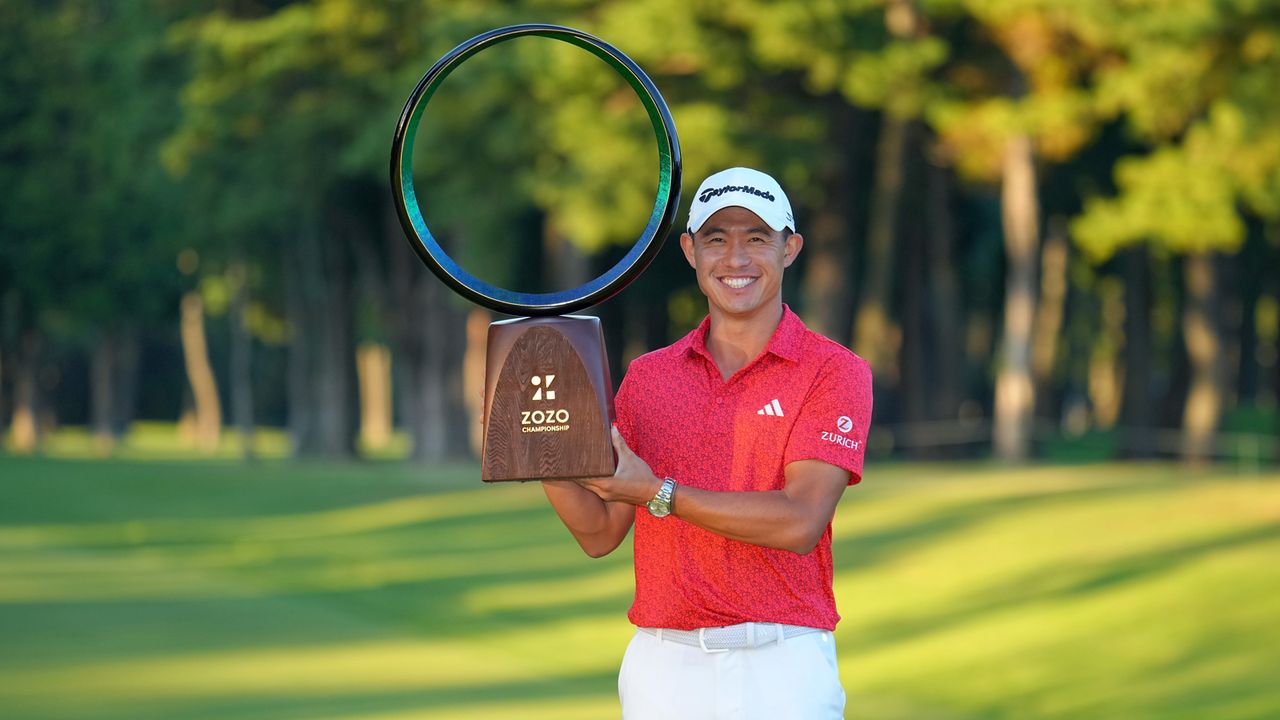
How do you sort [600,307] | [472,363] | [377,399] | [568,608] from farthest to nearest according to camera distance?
[377,399], [472,363], [600,307], [568,608]

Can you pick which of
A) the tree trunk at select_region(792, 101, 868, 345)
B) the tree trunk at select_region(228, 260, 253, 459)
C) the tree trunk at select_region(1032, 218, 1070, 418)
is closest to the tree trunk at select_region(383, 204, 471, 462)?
the tree trunk at select_region(228, 260, 253, 459)

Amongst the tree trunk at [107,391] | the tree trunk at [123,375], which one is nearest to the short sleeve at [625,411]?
the tree trunk at [123,375]

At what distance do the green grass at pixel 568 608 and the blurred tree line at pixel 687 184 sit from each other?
17.1 ft

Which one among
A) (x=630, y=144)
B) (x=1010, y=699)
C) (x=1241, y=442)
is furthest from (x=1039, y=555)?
(x=1241, y=442)

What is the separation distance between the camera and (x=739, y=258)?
4.21 meters

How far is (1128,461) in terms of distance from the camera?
1487 inches

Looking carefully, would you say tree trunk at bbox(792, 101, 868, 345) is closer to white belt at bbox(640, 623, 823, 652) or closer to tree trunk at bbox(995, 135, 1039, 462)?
tree trunk at bbox(995, 135, 1039, 462)

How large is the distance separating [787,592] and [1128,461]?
34.7m

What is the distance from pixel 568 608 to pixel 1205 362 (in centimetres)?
1900

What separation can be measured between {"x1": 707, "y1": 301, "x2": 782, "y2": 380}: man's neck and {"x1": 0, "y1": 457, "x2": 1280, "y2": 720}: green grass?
7.00 meters

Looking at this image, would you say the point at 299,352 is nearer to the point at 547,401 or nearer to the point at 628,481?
the point at 547,401

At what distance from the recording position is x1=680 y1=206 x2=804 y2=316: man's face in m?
4.22

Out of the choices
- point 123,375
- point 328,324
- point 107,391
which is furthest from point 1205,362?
point 123,375

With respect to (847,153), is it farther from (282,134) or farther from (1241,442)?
(282,134)
